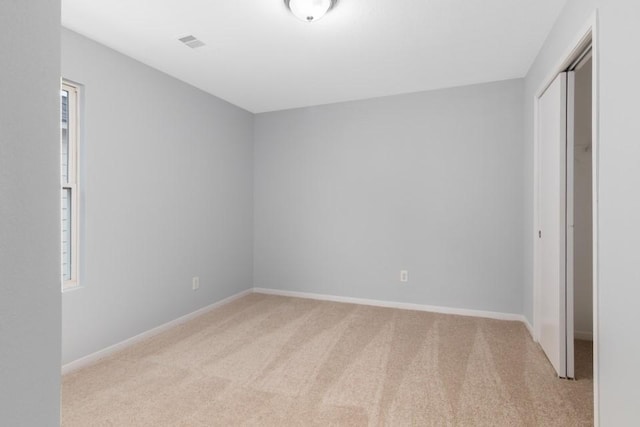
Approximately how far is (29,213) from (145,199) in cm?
263

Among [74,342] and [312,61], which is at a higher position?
[312,61]

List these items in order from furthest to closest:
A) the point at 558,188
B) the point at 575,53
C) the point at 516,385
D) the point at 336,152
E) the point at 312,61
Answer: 1. the point at 336,152
2. the point at 312,61
3. the point at 558,188
4. the point at 516,385
5. the point at 575,53

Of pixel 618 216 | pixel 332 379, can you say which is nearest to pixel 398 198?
pixel 332 379

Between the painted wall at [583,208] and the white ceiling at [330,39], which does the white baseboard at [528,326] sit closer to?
the painted wall at [583,208]

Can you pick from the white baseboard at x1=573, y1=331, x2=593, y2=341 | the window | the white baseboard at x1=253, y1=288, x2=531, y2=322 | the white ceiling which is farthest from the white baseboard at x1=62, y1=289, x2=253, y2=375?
the white baseboard at x1=573, y1=331, x2=593, y2=341

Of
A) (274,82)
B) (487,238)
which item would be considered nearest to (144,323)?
(274,82)

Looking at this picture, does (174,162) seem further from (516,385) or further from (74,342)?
(516,385)

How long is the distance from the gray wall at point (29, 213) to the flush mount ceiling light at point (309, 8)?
5.56 feet

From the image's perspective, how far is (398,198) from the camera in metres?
3.93

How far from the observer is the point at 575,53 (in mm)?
2018

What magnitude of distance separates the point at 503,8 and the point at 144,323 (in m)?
3.79

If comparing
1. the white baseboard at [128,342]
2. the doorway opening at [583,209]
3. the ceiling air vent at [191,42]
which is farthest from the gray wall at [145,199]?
the doorway opening at [583,209]

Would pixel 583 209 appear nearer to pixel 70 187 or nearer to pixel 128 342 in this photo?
pixel 128 342

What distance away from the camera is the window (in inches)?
99.7
